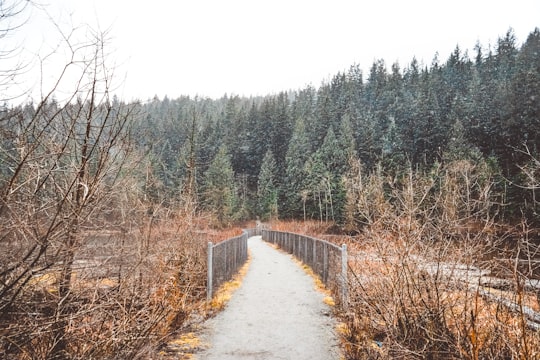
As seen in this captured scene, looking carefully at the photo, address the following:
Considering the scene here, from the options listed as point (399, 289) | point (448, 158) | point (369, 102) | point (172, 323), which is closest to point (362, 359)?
point (399, 289)

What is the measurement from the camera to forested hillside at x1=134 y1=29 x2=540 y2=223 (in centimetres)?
4978

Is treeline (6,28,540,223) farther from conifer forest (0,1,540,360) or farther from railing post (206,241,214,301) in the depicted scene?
conifer forest (0,1,540,360)

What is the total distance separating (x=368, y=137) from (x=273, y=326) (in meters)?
56.0

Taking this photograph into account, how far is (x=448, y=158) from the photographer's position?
44656 millimetres

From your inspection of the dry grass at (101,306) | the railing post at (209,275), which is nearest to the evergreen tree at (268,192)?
the railing post at (209,275)

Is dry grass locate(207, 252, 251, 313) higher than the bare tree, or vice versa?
the bare tree

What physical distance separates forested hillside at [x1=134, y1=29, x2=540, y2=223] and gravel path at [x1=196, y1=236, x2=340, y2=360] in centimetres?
2826

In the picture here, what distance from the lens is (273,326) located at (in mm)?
7109

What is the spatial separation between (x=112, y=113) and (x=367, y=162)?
5828 centimetres

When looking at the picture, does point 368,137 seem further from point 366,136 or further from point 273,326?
point 273,326

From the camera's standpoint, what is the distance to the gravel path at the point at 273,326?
18.8 feet

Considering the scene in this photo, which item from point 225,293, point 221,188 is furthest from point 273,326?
point 221,188

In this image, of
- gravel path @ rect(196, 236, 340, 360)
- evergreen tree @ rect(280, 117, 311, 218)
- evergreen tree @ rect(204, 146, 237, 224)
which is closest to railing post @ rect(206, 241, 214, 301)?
gravel path @ rect(196, 236, 340, 360)

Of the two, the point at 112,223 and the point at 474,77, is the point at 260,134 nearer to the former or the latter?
the point at 474,77
